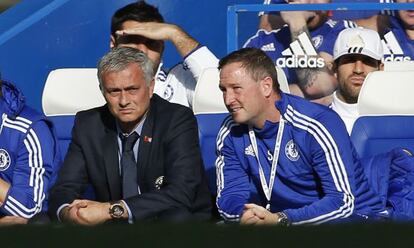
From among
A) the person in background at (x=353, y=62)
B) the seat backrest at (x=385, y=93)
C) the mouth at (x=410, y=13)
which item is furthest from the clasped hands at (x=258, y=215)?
the mouth at (x=410, y=13)

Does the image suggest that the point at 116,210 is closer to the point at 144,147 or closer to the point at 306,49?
the point at 144,147

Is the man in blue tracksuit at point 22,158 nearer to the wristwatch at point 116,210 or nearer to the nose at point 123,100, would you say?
the nose at point 123,100

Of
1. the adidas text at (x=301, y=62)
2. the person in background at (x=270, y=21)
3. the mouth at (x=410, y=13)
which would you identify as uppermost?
the mouth at (x=410, y=13)

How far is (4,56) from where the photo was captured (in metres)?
6.82

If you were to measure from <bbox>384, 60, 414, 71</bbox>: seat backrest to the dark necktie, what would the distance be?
1.69 metres

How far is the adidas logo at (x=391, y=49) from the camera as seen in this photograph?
5.54 meters

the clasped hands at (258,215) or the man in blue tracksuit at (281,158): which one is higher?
the man in blue tracksuit at (281,158)

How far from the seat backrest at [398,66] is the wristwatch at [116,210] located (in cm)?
196

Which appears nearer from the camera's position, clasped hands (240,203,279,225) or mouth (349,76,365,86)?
clasped hands (240,203,279,225)

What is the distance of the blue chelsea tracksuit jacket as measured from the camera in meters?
4.02

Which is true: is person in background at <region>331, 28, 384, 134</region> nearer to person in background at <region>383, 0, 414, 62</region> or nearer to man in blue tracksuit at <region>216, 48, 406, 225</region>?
person in background at <region>383, 0, 414, 62</region>

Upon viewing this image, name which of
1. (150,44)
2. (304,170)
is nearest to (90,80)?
(150,44)

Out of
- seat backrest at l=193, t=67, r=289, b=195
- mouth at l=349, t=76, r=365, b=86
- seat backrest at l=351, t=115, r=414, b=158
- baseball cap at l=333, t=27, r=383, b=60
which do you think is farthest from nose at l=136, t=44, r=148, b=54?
seat backrest at l=351, t=115, r=414, b=158

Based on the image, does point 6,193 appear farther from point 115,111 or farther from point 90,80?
point 90,80
